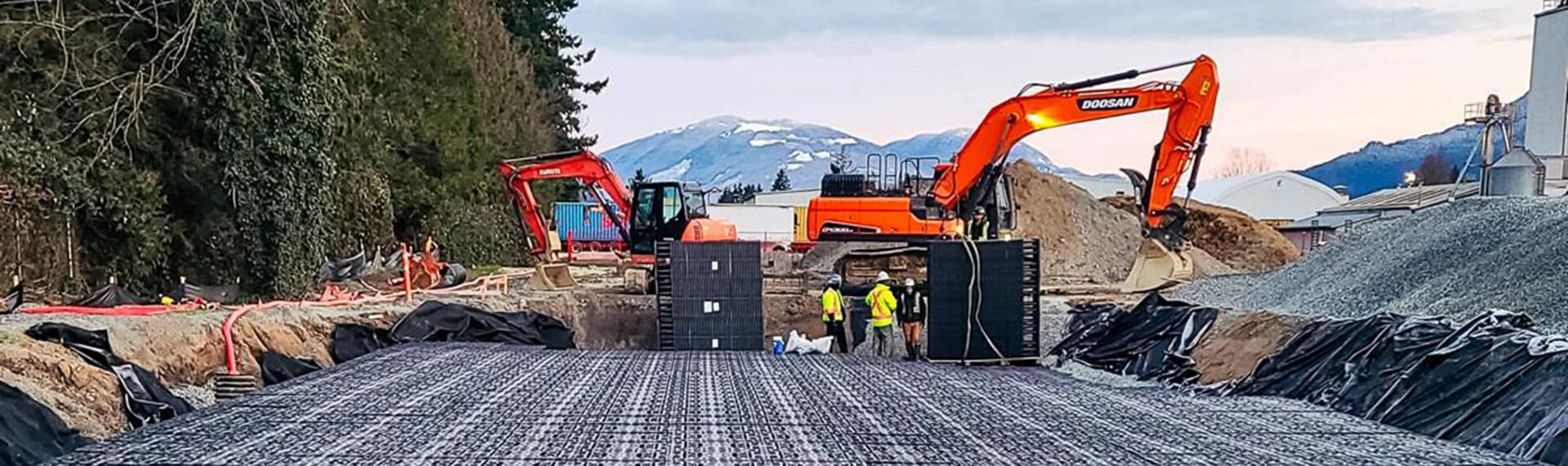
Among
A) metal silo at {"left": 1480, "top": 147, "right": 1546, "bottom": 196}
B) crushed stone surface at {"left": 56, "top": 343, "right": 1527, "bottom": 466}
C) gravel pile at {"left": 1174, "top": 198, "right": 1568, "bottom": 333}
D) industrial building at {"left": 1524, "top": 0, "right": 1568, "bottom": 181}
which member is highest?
industrial building at {"left": 1524, "top": 0, "right": 1568, "bottom": 181}

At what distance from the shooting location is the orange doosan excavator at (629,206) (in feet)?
41.6

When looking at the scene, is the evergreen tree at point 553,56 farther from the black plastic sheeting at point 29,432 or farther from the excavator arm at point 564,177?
the black plastic sheeting at point 29,432

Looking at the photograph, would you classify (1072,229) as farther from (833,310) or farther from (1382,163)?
(1382,163)

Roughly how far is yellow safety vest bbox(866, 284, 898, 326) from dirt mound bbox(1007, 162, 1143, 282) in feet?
25.1

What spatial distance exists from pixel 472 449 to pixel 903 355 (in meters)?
6.34

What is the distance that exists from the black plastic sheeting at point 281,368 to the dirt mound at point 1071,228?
38.4 ft

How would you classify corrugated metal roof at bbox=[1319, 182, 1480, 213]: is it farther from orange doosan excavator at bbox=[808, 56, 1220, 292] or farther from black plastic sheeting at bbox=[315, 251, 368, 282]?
black plastic sheeting at bbox=[315, 251, 368, 282]

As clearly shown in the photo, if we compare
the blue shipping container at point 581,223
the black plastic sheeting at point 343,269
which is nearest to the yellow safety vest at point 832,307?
the black plastic sheeting at point 343,269

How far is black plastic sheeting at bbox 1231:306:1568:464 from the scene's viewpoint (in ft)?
13.7

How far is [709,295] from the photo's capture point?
8.87 m

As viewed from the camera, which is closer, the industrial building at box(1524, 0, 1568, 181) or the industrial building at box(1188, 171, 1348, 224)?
the industrial building at box(1524, 0, 1568, 181)

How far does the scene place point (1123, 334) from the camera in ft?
27.2

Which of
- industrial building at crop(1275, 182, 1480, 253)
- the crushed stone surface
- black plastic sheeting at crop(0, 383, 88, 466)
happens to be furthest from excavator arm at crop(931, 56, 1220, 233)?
industrial building at crop(1275, 182, 1480, 253)

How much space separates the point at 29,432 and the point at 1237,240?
17.0m
